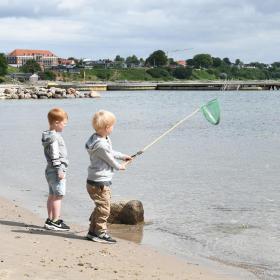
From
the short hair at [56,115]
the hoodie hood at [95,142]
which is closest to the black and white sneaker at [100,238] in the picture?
the hoodie hood at [95,142]

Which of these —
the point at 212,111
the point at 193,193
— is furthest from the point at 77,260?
the point at 193,193

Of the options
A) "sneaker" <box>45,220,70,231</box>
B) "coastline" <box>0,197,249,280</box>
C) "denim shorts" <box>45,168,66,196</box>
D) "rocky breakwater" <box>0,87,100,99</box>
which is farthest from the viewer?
"rocky breakwater" <box>0,87,100,99</box>

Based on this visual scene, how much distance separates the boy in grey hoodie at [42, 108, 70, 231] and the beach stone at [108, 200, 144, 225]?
156cm

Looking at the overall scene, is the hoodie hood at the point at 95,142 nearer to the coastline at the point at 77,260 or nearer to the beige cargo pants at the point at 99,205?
the beige cargo pants at the point at 99,205

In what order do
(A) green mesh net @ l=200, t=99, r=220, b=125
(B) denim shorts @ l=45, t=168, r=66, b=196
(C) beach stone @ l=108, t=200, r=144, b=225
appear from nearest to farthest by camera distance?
(B) denim shorts @ l=45, t=168, r=66, b=196, (A) green mesh net @ l=200, t=99, r=220, b=125, (C) beach stone @ l=108, t=200, r=144, b=225

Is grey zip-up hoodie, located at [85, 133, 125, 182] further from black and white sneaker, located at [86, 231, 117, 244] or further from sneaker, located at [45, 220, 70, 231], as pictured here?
sneaker, located at [45, 220, 70, 231]

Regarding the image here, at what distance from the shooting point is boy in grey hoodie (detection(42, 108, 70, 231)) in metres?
8.48

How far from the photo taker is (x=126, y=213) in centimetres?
1019

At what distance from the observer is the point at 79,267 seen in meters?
6.63

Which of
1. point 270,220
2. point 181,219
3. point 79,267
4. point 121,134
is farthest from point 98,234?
point 121,134

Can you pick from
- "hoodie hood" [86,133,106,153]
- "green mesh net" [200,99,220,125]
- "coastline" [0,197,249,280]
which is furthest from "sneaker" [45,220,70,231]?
"green mesh net" [200,99,220,125]

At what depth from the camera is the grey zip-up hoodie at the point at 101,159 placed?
8055 millimetres

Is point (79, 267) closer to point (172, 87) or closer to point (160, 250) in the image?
point (160, 250)

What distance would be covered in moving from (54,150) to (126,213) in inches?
86.5
